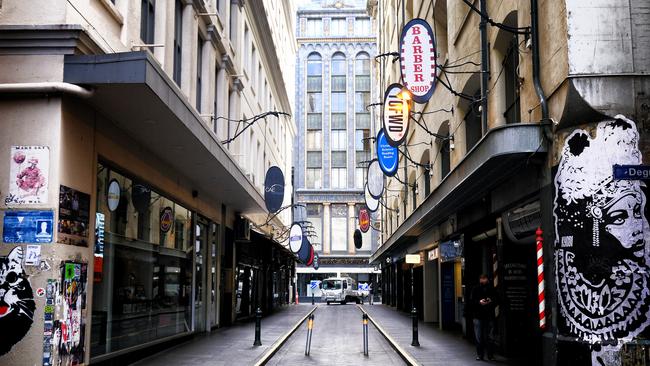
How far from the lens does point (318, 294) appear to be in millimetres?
78250

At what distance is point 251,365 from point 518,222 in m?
6.21

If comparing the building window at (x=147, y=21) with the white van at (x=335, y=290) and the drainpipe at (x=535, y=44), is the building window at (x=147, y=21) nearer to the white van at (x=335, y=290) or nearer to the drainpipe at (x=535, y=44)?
the drainpipe at (x=535, y=44)

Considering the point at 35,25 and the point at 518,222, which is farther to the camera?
the point at 518,222

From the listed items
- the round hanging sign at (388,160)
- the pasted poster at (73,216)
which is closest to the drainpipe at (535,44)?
the pasted poster at (73,216)

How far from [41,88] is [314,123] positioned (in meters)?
71.2

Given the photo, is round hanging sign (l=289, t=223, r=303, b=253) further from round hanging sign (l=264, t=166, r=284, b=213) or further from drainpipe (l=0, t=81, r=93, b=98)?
drainpipe (l=0, t=81, r=93, b=98)

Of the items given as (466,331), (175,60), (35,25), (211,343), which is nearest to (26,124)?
(35,25)

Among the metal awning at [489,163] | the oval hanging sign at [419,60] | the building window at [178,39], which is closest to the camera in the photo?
the metal awning at [489,163]

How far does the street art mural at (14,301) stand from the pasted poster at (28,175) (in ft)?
2.46

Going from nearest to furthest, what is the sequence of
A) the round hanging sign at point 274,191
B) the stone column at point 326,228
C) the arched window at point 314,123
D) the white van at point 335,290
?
the round hanging sign at point 274,191, the white van at point 335,290, the stone column at point 326,228, the arched window at point 314,123

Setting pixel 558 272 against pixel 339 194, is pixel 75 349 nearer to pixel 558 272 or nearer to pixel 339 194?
pixel 558 272

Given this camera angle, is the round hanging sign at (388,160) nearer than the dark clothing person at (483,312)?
No

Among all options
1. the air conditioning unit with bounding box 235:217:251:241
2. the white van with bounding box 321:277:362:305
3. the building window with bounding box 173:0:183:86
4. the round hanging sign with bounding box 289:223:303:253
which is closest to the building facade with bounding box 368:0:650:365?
the building window with bounding box 173:0:183:86

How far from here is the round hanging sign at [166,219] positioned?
57.2 feet
